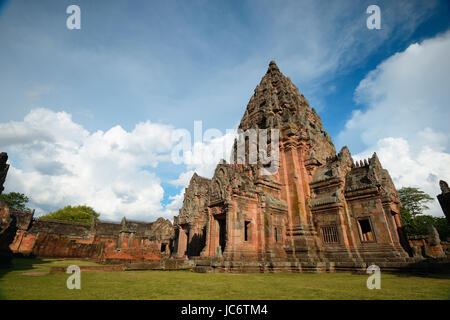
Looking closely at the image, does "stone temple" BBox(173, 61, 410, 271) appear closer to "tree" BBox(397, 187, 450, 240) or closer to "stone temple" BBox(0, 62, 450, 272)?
"stone temple" BBox(0, 62, 450, 272)

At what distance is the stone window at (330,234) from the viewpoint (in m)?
16.2

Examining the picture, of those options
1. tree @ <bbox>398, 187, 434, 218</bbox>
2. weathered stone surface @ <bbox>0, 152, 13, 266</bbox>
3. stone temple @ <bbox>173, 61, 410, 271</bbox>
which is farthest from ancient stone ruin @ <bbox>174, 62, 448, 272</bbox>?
tree @ <bbox>398, 187, 434, 218</bbox>

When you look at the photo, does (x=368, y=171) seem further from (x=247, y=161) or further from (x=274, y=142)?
(x=247, y=161)

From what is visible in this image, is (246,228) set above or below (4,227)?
above

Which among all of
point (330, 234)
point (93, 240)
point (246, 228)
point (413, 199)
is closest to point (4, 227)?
point (246, 228)

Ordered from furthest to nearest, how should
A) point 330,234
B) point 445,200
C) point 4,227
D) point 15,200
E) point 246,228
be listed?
point 15,200, point 330,234, point 246,228, point 4,227, point 445,200

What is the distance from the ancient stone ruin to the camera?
1386 cm

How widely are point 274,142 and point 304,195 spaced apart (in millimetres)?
5308

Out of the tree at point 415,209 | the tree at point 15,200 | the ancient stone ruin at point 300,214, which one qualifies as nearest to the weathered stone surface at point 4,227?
the ancient stone ruin at point 300,214

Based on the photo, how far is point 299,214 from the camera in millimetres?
17109

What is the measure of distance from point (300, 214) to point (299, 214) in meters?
0.09

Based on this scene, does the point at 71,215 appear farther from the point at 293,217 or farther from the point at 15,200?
the point at 293,217

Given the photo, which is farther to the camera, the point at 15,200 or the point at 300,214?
the point at 15,200

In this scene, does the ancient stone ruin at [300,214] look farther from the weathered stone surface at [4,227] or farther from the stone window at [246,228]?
the weathered stone surface at [4,227]
